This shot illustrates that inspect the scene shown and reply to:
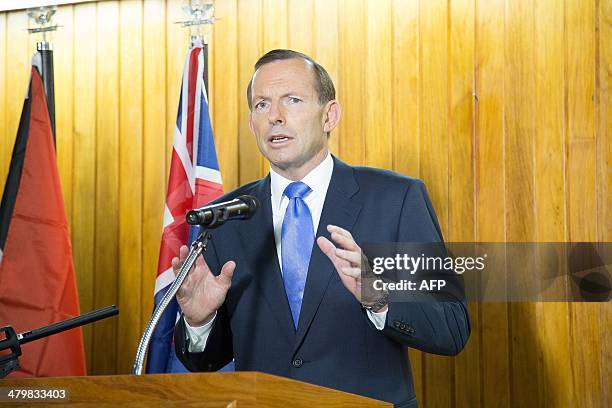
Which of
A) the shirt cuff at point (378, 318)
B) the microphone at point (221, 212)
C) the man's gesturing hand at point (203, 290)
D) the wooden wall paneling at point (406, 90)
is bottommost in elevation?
the shirt cuff at point (378, 318)

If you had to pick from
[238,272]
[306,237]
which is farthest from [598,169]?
[238,272]

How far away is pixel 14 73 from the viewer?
3.76 m

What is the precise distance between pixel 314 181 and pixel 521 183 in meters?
0.87

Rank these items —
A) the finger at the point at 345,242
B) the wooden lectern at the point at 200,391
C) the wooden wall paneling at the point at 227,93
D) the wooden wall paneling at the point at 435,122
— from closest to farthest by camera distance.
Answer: the wooden lectern at the point at 200,391 < the finger at the point at 345,242 < the wooden wall paneling at the point at 435,122 < the wooden wall paneling at the point at 227,93

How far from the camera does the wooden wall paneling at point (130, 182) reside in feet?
11.5

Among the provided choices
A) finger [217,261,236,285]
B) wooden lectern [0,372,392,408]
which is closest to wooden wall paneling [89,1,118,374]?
finger [217,261,236,285]

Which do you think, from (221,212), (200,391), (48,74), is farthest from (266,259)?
(48,74)

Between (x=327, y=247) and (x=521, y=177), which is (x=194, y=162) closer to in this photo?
(x=521, y=177)

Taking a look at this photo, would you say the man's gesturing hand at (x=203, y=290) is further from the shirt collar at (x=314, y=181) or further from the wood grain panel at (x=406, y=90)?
the wood grain panel at (x=406, y=90)

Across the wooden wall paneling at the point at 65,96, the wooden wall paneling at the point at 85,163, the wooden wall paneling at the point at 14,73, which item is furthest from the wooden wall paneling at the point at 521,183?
the wooden wall paneling at the point at 14,73

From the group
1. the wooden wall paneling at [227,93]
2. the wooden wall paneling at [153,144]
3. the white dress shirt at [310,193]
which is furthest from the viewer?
the wooden wall paneling at [153,144]

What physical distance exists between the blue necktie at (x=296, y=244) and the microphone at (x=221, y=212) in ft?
1.69

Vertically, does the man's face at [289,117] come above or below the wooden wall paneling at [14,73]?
below

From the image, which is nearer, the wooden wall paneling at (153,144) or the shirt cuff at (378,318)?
the shirt cuff at (378,318)
